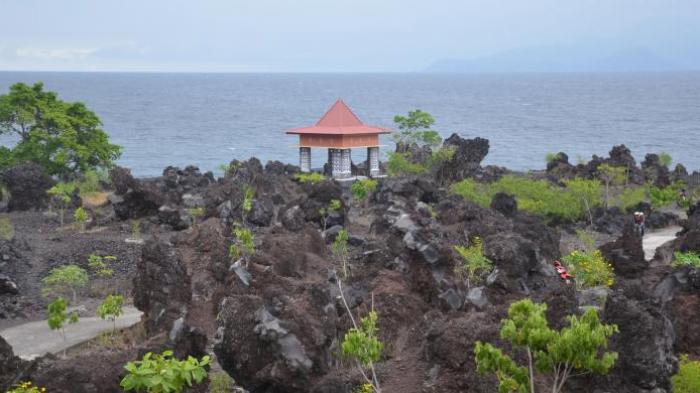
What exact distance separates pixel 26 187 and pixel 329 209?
1890 cm

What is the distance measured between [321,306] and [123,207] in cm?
2656

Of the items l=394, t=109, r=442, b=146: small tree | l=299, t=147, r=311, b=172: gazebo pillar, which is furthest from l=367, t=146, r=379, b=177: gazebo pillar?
l=299, t=147, r=311, b=172: gazebo pillar

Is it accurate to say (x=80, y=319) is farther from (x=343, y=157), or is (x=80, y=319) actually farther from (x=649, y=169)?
(x=649, y=169)

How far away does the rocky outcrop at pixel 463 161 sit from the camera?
209 feet

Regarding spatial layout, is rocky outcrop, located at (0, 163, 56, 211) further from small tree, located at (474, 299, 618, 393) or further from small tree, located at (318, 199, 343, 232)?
small tree, located at (474, 299, 618, 393)

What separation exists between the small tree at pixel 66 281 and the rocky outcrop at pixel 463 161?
37.6 metres

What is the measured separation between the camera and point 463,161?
2537 inches

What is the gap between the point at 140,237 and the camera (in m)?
A: 39.3

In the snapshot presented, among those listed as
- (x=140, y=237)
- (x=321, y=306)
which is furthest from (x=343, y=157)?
(x=321, y=306)

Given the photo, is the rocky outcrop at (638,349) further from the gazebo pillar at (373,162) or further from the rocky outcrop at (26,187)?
the gazebo pillar at (373,162)

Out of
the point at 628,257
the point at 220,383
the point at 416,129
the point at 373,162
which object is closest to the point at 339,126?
the point at 373,162

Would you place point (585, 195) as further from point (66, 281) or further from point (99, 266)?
point (66, 281)

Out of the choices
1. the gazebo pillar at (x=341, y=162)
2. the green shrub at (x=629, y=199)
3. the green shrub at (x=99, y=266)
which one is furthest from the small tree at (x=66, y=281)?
the gazebo pillar at (x=341, y=162)

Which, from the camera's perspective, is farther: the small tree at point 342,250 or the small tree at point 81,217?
the small tree at point 81,217
